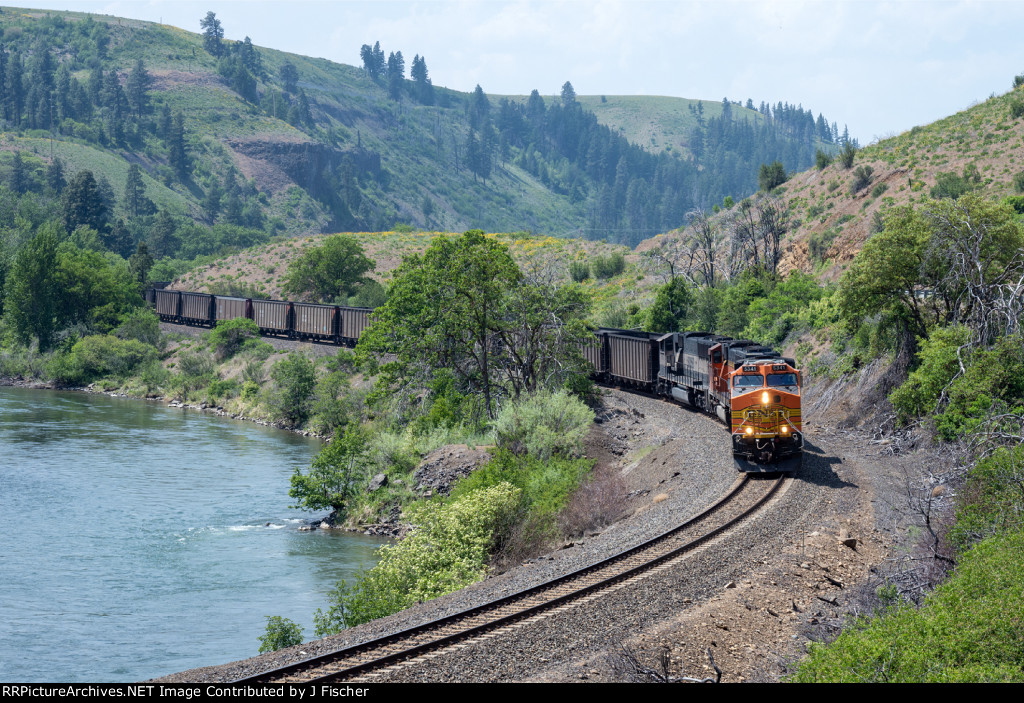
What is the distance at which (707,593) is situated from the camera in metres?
17.0

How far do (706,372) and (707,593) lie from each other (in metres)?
19.1

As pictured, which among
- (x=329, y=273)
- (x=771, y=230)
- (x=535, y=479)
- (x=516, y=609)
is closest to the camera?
(x=516, y=609)

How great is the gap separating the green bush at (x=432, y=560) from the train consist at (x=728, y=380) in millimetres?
7162

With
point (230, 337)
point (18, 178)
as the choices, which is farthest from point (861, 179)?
point (18, 178)

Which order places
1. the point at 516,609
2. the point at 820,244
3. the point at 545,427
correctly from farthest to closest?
the point at 820,244
the point at 545,427
the point at 516,609

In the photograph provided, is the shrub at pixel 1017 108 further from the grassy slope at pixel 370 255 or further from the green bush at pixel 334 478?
the green bush at pixel 334 478

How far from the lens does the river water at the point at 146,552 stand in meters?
21.0

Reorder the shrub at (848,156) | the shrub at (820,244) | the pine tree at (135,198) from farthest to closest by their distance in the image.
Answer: the pine tree at (135,198), the shrub at (848,156), the shrub at (820,244)

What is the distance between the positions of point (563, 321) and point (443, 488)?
11971 millimetres

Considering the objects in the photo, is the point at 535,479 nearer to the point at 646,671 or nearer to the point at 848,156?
the point at 646,671

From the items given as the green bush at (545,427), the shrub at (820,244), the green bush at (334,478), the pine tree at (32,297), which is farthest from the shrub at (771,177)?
the pine tree at (32,297)

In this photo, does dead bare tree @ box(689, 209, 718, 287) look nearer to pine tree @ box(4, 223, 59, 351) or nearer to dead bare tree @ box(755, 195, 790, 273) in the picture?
dead bare tree @ box(755, 195, 790, 273)

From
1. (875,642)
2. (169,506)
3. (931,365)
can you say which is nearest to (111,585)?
(169,506)
